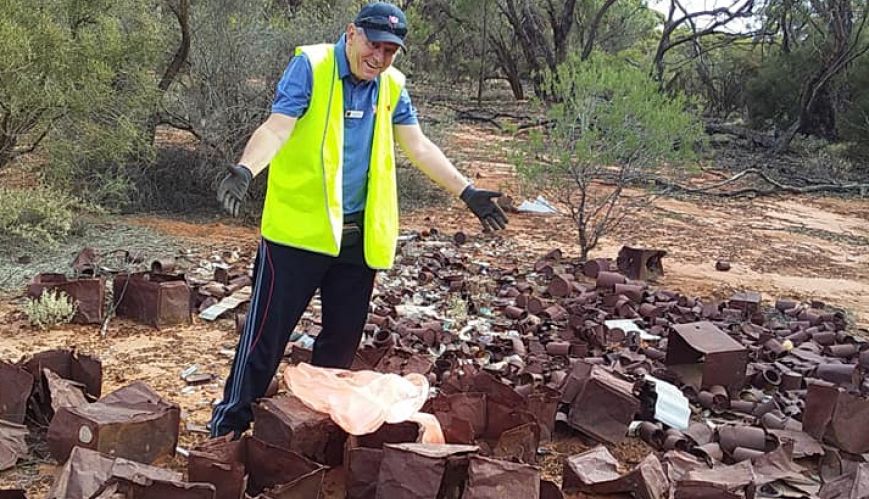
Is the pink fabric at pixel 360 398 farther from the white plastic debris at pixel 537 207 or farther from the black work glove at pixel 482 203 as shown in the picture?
the white plastic debris at pixel 537 207

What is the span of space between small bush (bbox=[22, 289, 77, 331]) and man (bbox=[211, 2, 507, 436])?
7.40 feet

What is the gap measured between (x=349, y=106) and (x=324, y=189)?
1.06 feet

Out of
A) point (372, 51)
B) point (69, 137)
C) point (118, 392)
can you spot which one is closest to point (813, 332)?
point (372, 51)

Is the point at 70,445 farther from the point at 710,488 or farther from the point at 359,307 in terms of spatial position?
the point at 710,488

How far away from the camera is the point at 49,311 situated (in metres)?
5.05

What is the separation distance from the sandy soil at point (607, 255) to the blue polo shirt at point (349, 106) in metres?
1.34

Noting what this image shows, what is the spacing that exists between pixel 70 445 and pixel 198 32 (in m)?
7.14

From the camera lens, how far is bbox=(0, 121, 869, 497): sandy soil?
14.5ft

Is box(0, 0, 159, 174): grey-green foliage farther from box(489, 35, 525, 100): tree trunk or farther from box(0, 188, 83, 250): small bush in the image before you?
box(489, 35, 525, 100): tree trunk

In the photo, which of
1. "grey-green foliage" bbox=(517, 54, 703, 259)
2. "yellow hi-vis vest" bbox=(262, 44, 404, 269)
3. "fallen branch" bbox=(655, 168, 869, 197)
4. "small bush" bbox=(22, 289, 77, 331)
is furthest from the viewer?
"fallen branch" bbox=(655, 168, 869, 197)

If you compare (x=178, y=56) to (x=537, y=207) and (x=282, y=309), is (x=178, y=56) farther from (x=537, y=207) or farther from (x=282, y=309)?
(x=282, y=309)

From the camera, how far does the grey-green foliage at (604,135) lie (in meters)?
7.90

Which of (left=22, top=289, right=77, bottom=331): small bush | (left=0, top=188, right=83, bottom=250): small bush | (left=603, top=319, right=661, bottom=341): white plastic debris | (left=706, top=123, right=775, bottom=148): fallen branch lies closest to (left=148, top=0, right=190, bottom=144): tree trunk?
(left=0, top=188, right=83, bottom=250): small bush

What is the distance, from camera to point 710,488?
3.02 metres
